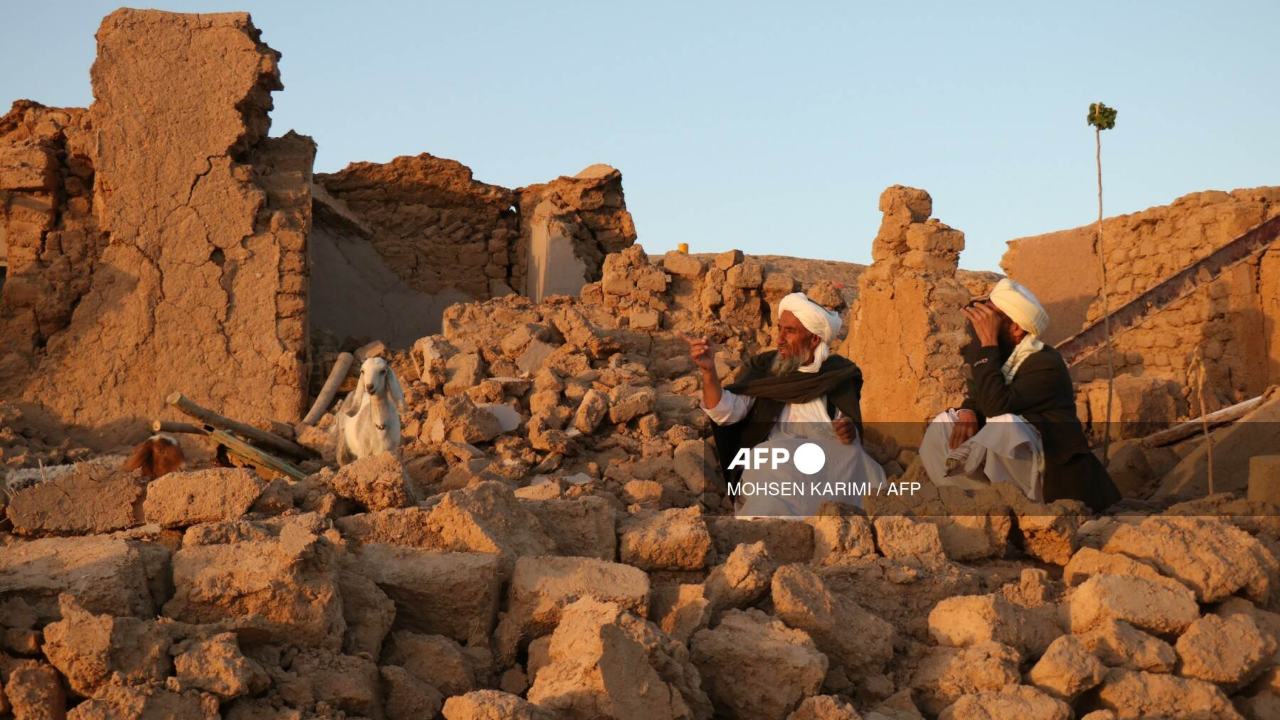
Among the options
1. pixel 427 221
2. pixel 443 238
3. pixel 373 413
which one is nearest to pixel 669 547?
pixel 373 413

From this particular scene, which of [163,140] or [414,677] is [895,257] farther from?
[414,677]

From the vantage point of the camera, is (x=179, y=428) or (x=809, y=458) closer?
(x=809, y=458)

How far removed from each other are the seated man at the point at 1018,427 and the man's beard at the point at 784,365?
26.8 inches

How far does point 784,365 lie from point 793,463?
23.3 inches

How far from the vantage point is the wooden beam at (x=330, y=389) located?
1067cm

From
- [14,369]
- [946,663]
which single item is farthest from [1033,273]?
[946,663]

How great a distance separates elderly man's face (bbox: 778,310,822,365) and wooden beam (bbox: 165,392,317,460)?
4.42 metres

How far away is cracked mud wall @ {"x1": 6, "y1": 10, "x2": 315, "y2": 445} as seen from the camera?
10.7m

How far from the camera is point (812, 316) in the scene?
254 inches

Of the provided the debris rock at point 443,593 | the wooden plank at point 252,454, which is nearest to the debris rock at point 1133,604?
the debris rock at point 443,593

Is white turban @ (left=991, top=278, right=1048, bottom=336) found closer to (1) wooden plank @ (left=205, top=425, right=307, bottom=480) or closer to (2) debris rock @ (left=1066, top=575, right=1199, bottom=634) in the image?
(2) debris rock @ (left=1066, top=575, right=1199, bottom=634)

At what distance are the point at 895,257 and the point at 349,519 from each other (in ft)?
20.4

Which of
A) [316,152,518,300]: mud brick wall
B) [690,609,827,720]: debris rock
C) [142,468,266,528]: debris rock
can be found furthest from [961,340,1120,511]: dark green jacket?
[316,152,518,300]: mud brick wall

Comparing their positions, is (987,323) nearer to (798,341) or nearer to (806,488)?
(798,341)
